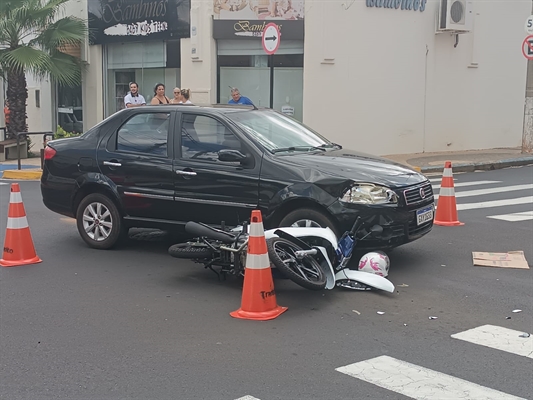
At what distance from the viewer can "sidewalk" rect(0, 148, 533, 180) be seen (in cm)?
1688

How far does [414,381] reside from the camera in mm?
4488

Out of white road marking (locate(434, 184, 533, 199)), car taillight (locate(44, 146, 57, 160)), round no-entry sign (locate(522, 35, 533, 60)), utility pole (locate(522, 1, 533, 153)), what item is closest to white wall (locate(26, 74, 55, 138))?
round no-entry sign (locate(522, 35, 533, 60))

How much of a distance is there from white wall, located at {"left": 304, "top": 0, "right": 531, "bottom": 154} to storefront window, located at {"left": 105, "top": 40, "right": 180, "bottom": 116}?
4300 mm

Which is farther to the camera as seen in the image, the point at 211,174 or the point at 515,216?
the point at 515,216

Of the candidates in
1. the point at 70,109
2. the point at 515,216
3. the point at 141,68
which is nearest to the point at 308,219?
the point at 515,216

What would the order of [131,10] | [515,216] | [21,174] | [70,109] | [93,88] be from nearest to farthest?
[515,216]
[21,174]
[131,10]
[93,88]
[70,109]

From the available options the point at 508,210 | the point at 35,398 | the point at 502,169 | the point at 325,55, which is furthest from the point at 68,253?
the point at 502,169

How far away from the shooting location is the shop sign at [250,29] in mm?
18375

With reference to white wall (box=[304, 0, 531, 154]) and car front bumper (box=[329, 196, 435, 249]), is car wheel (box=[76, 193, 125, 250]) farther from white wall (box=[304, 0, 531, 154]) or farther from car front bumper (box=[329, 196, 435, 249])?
white wall (box=[304, 0, 531, 154])

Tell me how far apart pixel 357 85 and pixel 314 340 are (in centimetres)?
1457

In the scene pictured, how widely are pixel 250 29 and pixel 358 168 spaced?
40.2 ft

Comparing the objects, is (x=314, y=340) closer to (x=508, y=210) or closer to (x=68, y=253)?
(x=68, y=253)

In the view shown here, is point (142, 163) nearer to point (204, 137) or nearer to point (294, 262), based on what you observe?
point (204, 137)

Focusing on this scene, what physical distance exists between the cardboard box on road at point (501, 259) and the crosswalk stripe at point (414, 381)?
10.6 ft
